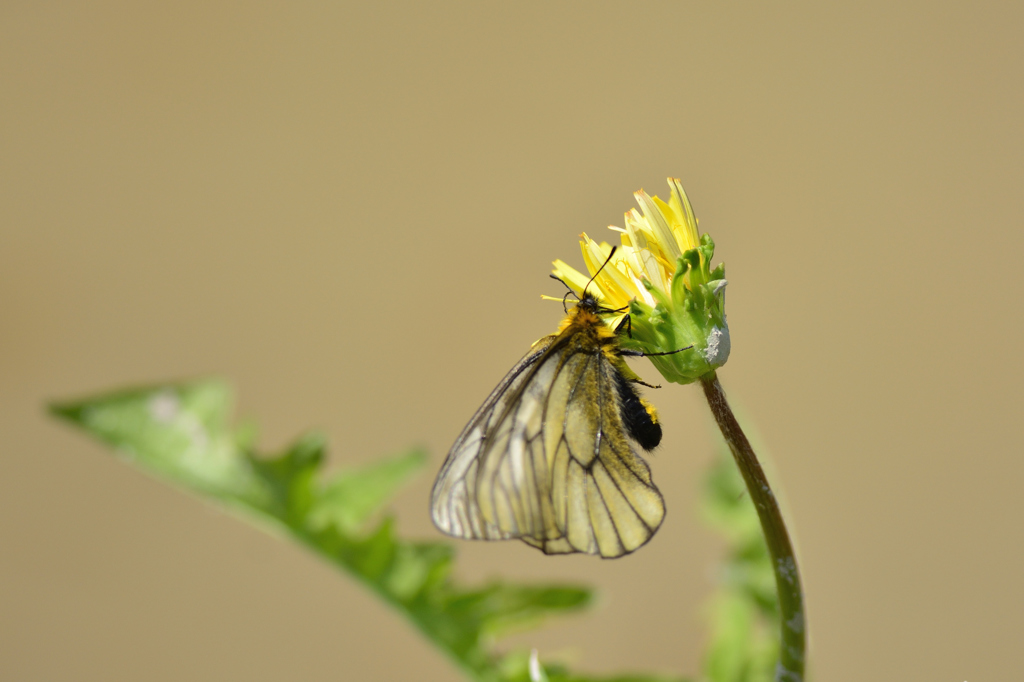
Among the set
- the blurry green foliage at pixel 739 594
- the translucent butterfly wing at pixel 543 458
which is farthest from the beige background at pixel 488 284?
the translucent butterfly wing at pixel 543 458

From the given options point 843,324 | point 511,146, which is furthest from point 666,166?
point 843,324

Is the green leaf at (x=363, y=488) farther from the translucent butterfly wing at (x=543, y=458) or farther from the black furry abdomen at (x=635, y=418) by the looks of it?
the black furry abdomen at (x=635, y=418)

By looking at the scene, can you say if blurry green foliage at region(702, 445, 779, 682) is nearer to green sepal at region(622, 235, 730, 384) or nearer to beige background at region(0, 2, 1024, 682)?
green sepal at region(622, 235, 730, 384)

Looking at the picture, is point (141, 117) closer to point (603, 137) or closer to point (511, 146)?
point (511, 146)

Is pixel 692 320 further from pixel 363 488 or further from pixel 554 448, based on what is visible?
pixel 363 488

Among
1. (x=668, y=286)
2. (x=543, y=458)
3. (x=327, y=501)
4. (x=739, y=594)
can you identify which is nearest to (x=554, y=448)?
(x=543, y=458)

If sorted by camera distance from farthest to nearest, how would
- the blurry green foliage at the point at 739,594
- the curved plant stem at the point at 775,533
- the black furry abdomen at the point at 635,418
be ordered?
the blurry green foliage at the point at 739,594 → the black furry abdomen at the point at 635,418 → the curved plant stem at the point at 775,533

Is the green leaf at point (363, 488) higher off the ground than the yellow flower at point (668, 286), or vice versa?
the green leaf at point (363, 488)
